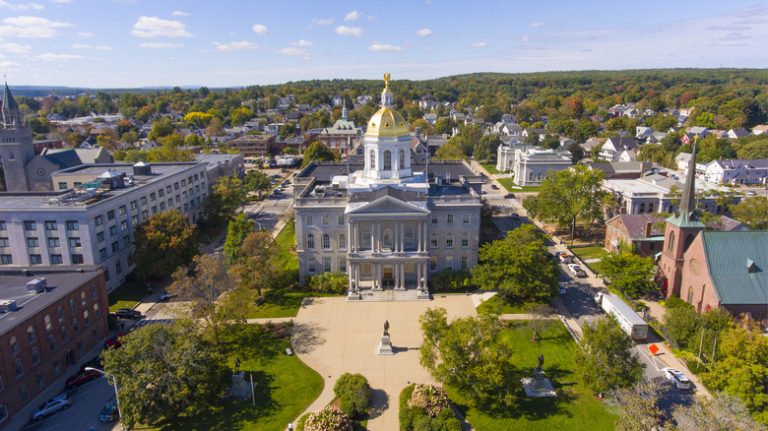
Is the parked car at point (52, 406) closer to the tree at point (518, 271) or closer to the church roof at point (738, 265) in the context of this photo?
the tree at point (518, 271)

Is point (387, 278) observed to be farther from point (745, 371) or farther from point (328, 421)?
point (745, 371)

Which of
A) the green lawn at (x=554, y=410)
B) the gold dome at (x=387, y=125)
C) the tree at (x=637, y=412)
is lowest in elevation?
the green lawn at (x=554, y=410)

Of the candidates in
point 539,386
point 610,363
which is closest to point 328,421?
point 539,386

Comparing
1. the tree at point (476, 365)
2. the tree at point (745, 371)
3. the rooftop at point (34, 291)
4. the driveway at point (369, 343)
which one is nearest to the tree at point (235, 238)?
the driveway at point (369, 343)

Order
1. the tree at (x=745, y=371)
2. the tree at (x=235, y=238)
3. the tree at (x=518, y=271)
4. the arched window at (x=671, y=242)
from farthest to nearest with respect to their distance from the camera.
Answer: the tree at (x=235, y=238) < the arched window at (x=671, y=242) < the tree at (x=518, y=271) < the tree at (x=745, y=371)

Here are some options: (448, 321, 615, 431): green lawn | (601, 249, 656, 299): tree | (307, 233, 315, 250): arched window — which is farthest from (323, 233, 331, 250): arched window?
(601, 249, 656, 299): tree

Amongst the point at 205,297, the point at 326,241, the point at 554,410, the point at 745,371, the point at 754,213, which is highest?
the point at 754,213

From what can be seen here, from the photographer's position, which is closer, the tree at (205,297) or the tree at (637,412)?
the tree at (637,412)

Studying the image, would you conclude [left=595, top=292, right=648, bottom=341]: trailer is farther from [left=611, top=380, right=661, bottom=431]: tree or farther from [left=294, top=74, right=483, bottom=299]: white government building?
[left=294, top=74, right=483, bottom=299]: white government building
